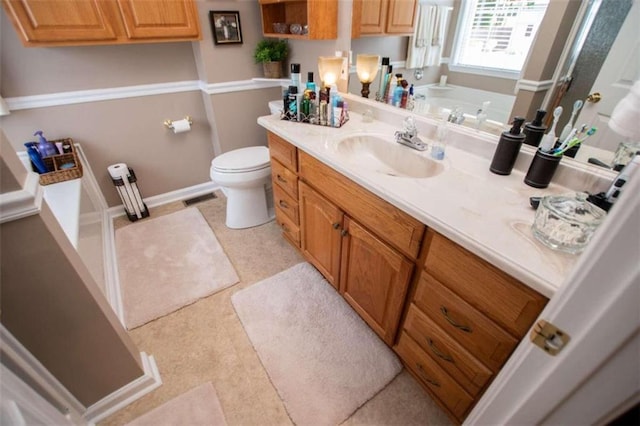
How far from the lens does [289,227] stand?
1836 millimetres

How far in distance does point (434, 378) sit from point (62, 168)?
7.64ft

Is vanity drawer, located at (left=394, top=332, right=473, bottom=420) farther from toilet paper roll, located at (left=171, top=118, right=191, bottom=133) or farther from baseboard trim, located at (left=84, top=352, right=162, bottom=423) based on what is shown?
toilet paper roll, located at (left=171, top=118, right=191, bottom=133)

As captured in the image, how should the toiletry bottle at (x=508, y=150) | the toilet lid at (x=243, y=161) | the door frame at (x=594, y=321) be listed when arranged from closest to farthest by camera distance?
the door frame at (x=594, y=321) → the toiletry bottle at (x=508, y=150) → the toilet lid at (x=243, y=161)

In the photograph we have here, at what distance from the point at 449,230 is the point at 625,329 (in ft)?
1.37

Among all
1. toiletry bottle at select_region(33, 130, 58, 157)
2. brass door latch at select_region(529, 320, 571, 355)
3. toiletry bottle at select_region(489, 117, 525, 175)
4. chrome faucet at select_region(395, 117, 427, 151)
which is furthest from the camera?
toiletry bottle at select_region(33, 130, 58, 157)

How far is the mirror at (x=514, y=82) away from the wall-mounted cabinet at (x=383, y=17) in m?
0.04

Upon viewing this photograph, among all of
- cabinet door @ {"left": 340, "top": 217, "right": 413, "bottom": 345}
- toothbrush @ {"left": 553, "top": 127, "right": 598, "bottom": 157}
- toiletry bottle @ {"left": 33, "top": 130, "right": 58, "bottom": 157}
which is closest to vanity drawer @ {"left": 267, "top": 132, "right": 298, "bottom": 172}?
cabinet door @ {"left": 340, "top": 217, "right": 413, "bottom": 345}

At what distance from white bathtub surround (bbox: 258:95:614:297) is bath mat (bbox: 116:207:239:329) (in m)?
0.99

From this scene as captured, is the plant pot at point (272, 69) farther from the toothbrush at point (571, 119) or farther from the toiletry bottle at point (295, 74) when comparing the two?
the toothbrush at point (571, 119)

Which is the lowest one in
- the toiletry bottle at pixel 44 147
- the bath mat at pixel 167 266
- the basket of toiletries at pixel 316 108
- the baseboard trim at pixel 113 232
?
the bath mat at pixel 167 266

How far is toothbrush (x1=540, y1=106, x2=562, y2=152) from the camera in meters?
0.95

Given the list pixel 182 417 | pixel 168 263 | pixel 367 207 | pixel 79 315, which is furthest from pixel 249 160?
pixel 182 417

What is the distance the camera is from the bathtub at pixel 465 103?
1160 millimetres

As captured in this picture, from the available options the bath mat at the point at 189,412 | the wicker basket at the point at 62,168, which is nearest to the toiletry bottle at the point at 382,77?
the bath mat at the point at 189,412
